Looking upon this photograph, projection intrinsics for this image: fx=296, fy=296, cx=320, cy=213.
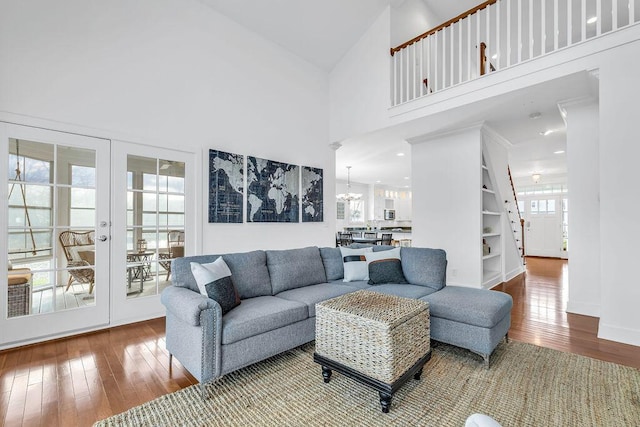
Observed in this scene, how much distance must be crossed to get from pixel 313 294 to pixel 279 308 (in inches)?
18.3

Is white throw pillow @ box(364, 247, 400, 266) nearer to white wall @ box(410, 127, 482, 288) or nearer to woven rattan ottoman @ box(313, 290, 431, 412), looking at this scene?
woven rattan ottoman @ box(313, 290, 431, 412)

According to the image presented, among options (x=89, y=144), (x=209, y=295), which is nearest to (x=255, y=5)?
(x=89, y=144)

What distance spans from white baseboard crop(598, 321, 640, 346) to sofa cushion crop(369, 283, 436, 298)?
67.3 inches

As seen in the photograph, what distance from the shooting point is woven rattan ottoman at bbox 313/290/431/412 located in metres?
1.79

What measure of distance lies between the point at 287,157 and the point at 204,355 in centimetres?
362

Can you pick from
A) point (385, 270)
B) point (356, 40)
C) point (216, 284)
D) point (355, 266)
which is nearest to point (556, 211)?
point (356, 40)

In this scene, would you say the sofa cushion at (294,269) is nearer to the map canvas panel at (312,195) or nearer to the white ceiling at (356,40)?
the map canvas panel at (312,195)

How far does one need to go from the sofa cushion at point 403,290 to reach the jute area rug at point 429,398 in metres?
0.57

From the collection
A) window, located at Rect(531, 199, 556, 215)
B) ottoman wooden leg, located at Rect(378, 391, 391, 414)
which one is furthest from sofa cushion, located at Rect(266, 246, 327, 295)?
window, located at Rect(531, 199, 556, 215)

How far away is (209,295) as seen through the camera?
86.4 inches

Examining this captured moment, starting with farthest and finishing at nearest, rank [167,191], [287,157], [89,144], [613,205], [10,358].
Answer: [287,157], [167,191], [89,144], [613,205], [10,358]

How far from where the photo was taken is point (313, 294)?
2754 millimetres

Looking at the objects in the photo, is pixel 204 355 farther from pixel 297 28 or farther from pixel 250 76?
pixel 297 28

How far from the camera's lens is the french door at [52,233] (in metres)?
2.75
